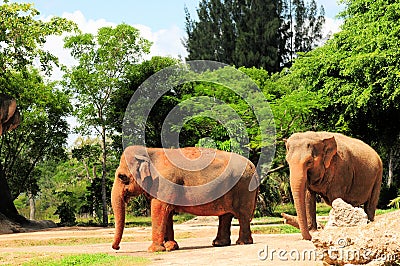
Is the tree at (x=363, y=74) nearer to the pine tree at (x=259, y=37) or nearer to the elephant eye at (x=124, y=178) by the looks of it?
the pine tree at (x=259, y=37)

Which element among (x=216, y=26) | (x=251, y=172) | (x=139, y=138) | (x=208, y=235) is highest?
(x=216, y=26)

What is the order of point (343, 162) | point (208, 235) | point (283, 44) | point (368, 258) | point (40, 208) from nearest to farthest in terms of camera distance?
point (368, 258), point (343, 162), point (208, 235), point (40, 208), point (283, 44)

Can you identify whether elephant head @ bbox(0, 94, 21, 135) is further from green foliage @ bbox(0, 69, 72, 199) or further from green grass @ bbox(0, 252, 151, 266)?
green grass @ bbox(0, 252, 151, 266)

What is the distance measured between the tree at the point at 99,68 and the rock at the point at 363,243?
25.2 meters

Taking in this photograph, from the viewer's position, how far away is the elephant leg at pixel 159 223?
11.8m

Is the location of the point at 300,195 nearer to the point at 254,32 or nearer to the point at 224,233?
the point at 224,233

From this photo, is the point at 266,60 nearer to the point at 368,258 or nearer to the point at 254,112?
the point at 254,112

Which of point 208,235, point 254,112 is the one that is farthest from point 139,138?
point 208,235

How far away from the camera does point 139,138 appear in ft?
106

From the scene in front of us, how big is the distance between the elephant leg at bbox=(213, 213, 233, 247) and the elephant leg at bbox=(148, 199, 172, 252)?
1.42 metres

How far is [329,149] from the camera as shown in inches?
464

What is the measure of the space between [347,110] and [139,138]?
1099cm

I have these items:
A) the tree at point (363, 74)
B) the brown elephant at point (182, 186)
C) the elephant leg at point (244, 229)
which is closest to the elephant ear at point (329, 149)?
the brown elephant at point (182, 186)

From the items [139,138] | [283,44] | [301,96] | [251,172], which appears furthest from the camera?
[283,44]
